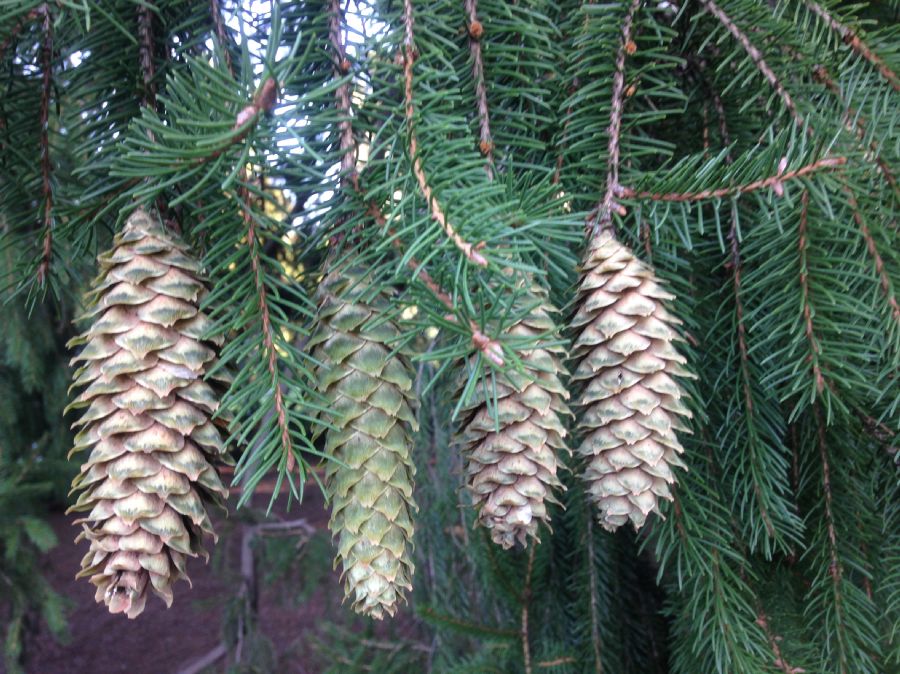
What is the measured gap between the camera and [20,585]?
2080 millimetres

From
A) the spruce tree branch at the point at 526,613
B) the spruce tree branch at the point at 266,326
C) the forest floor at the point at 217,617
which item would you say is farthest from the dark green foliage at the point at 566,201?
the forest floor at the point at 217,617

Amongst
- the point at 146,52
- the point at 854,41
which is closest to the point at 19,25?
the point at 146,52

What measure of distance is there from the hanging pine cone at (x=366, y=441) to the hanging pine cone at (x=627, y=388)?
0.16 metres

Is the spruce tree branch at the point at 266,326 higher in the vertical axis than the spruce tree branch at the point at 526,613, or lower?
higher

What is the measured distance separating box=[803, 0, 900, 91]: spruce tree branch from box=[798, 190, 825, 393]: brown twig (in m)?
0.15

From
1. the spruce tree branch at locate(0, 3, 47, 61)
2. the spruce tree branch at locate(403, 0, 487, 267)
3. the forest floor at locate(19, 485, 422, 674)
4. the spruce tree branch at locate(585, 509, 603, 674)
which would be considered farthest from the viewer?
the forest floor at locate(19, 485, 422, 674)

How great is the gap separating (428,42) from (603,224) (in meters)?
0.20

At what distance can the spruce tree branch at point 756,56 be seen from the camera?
60 centimetres

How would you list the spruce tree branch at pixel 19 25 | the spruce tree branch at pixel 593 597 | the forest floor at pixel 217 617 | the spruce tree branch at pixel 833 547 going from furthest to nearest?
the forest floor at pixel 217 617, the spruce tree branch at pixel 593 597, the spruce tree branch at pixel 833 547, the spruce tree branch at pixel 19 25

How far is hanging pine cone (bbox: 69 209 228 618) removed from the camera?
0.42 m

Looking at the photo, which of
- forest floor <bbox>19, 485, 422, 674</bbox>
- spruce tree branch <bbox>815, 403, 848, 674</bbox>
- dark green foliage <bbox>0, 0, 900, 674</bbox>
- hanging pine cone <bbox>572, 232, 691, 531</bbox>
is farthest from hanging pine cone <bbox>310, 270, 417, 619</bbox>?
forest floor <bbox>19, 485, 422, 674</bbox>

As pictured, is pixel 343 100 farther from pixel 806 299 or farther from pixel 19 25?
pixel 806 299

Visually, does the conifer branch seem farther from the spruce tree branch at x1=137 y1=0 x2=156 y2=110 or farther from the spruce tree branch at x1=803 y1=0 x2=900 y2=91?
the spruce tree branch at x1=137 y1=0 x2=156 y2=110

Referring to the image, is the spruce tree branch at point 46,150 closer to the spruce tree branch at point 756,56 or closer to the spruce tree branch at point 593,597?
the spruce tree branch at point 756,56
